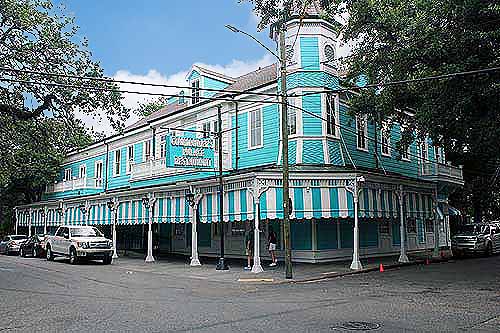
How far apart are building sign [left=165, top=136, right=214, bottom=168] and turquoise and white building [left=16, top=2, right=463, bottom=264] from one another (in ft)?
0.15

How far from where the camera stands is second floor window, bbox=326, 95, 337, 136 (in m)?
24.0

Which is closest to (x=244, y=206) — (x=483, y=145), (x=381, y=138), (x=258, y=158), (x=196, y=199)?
(x=196, y=199)

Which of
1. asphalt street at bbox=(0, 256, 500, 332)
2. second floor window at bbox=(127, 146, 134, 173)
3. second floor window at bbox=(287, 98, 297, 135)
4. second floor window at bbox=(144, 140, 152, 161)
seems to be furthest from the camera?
second floor window at bbox=(127, 146, 134, 173)

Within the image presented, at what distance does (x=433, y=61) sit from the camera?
A: 17.0 m

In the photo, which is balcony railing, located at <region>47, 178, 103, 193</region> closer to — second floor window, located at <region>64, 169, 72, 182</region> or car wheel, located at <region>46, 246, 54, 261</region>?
second floor window, located at <region>64, 169, 72, 182</region>

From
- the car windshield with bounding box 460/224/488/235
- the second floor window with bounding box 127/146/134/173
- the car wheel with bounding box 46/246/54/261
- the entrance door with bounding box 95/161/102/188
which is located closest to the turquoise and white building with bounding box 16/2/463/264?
the second floor window with bounding box 127/146/134/173

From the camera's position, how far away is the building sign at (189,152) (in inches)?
834

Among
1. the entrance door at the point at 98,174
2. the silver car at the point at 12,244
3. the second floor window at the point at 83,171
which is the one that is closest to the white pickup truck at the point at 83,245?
the silver car at the point at 12,244

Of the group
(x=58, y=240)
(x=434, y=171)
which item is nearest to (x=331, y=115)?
(x=434, y=171)

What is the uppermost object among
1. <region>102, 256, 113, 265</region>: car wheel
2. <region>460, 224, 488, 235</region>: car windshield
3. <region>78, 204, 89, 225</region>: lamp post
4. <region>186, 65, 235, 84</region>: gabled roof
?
<region>186, 65, 235, 84</region>: gabled roof

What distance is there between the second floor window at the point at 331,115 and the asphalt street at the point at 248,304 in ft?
25.7

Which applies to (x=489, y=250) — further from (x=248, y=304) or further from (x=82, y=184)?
(x=82, y=184)

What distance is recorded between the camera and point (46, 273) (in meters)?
20.2

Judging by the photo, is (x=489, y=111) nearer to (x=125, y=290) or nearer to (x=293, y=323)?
(x=293, y=323)
